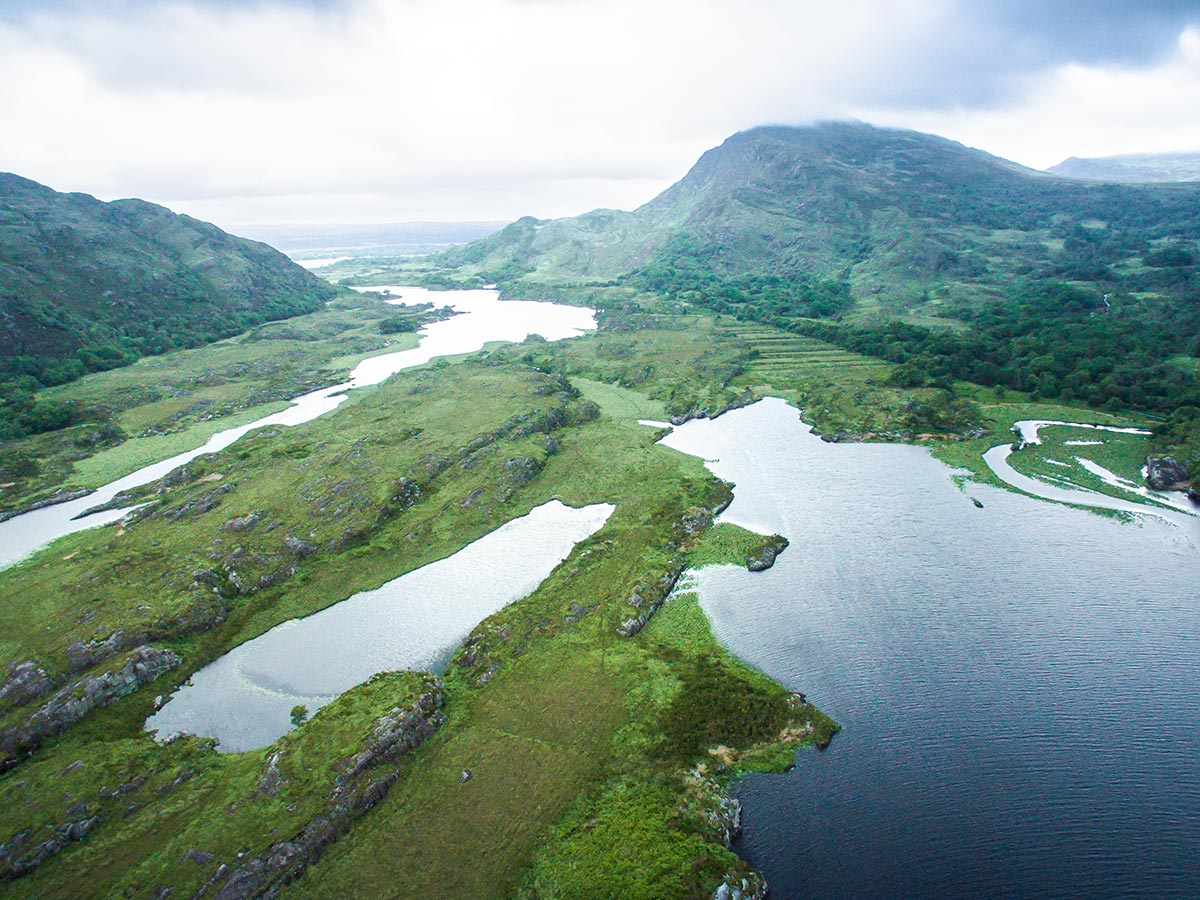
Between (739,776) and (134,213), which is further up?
(134,213)

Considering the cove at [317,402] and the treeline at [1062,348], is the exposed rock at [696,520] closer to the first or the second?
the treeline at [1062,348]

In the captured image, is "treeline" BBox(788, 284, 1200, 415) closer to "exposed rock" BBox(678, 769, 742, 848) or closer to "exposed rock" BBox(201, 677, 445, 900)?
"exposed rock" BBox(678, 769, 742, 848)

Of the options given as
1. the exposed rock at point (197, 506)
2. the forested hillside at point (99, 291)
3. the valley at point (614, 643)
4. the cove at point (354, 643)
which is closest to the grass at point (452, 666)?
the valley at point (614, 643)

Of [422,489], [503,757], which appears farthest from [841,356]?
[503,757]

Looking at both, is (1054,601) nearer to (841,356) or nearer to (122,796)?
(122,796)

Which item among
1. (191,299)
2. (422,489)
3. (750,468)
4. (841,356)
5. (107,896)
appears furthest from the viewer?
(191,299)

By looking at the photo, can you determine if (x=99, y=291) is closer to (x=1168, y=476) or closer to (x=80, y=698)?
(x=80, y=698)

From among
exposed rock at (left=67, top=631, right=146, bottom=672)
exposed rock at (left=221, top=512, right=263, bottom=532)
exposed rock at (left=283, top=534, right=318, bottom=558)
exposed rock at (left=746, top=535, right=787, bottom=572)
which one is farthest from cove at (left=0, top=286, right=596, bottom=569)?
exposed rock at (left=746, top=535, right=787, bottom=572)
